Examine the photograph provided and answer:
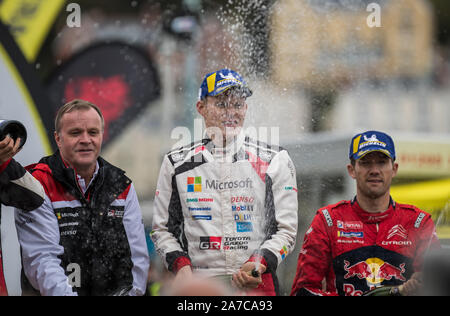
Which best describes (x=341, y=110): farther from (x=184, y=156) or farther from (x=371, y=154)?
(x=184, y=156)

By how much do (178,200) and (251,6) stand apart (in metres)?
1.60

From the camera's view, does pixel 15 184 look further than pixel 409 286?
Yes

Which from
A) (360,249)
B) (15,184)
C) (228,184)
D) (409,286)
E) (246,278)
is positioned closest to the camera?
(409,286)

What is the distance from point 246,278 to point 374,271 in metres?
0.49

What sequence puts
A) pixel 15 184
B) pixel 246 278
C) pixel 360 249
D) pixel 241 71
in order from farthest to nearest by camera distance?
1. pixel 241 71
2. pixel 360 249
3. pixel 246 278
4. pixel 15 184

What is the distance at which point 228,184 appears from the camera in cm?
233

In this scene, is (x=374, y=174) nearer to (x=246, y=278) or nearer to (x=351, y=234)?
(x=351, y=234)

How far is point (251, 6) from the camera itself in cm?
350

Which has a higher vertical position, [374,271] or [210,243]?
[210,243]

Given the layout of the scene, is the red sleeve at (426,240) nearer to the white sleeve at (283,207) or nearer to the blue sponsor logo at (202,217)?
the white sleeve at (283,207)

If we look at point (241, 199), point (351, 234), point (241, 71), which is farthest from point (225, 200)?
point (241, 71)

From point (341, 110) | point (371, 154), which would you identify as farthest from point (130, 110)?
point (371, 154)

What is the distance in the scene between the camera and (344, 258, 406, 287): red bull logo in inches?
85.8

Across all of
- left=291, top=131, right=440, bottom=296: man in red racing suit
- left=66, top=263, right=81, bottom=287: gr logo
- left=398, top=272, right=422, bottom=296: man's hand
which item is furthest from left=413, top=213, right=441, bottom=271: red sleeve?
left=66, top=263, right=81, bottom=287: gr logo
